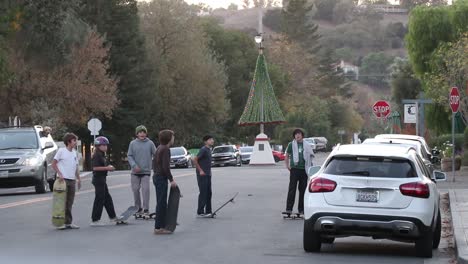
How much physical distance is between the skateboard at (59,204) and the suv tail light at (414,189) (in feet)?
22.3

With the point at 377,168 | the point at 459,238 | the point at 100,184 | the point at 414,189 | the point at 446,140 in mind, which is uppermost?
the point at 377,168

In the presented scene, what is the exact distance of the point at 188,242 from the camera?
1662 centimetres

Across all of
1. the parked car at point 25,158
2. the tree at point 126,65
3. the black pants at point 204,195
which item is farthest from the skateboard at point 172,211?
the tree at point 126,65

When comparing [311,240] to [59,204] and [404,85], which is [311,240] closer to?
[59,204]

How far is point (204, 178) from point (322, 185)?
6956mm

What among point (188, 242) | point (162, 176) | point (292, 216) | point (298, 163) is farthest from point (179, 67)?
point (188, 242)

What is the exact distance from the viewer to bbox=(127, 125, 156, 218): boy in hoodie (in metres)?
20.6

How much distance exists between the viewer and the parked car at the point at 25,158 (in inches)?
1167

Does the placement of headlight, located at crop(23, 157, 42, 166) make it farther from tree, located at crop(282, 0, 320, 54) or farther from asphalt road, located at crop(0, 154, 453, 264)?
tree, located at crop(282, 0, 320, 54)

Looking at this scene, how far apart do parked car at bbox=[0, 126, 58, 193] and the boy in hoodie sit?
31.1ft

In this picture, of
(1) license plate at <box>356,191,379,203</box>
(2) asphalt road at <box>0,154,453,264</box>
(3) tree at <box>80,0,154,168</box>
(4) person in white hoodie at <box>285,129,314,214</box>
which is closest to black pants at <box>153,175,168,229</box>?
(2) asphalt road at <box>0,154,453,264</box>

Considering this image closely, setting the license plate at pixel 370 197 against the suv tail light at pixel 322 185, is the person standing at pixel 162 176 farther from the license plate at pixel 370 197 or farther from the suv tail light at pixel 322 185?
the license plate at pixel 370 197

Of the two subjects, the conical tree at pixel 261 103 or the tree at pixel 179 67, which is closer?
the conical tree at pixel 261 103

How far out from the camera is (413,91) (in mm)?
76375
